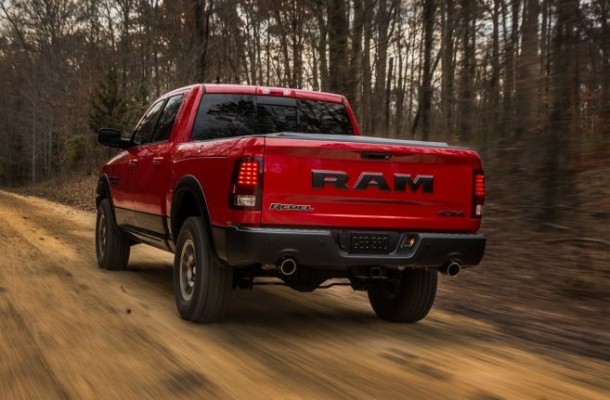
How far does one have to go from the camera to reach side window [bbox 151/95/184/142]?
22.3 ft

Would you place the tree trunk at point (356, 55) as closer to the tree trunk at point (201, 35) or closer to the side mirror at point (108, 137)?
the side mirror at point (108, 137)

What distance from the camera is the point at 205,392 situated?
3.76 m

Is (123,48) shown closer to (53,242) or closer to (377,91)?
(377,91)

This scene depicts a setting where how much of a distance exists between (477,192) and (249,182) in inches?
75.0

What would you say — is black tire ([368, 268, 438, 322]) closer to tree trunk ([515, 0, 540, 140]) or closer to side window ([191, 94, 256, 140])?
side window ([191, 94, 256, 140])

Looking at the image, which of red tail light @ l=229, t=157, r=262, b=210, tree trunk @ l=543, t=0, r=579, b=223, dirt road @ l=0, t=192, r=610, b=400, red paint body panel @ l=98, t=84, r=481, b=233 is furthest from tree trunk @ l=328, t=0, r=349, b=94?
red tail light @ l=229, t=157, r=262, b=210

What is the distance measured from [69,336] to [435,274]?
312cm

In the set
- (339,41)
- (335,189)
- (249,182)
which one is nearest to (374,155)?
(335,189)

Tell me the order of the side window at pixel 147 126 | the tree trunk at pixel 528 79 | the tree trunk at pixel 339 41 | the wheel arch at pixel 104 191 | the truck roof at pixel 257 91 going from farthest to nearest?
the tree trunk at pixel 339 41, the tree trunk at pixel 528 79, the wheel arch at pixel 104 191, the side window at pixel 147 126, the truck roof at pixel 257 91

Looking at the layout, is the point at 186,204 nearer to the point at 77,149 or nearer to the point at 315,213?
the point at 315,213

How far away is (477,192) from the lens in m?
5.26

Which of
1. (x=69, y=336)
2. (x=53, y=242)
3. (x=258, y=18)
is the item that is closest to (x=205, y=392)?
(x=69, y=336)

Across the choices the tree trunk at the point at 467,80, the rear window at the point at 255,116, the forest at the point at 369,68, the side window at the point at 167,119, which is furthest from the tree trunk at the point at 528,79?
the side window at the point at 167,119

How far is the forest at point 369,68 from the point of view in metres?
9.24
